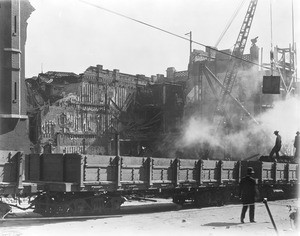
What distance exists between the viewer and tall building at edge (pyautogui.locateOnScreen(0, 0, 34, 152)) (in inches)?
883

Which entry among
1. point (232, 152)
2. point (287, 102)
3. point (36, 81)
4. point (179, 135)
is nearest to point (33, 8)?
point (36, 81)

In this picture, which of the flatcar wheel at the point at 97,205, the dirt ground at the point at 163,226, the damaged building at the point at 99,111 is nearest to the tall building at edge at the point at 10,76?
the damaged building at the point at 99,111

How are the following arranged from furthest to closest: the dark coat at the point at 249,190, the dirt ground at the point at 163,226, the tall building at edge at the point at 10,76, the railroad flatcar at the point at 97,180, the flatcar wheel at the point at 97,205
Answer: the tall building at edge at the point at 10,76 < the flatcar wheel at the point at 97,205 < the dark coat at the point at 249,190 < the railroad flatcar at the point at 97,180 < the dirt ground at the point at 163,226

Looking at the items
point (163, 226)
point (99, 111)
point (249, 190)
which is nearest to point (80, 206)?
point (163, 226)

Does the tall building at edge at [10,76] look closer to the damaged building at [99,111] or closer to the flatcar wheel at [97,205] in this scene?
the damaged building at [99,111]

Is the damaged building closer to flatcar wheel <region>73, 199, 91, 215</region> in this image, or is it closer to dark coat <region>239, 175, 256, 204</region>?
flatcar wheel <region>73, 199, 91, 215</region>

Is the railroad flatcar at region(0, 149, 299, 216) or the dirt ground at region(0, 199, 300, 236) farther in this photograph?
the railroad flatcar at region(0, 149, 299, 216)

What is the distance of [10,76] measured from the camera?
22.5 metres

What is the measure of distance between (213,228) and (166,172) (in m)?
3.87

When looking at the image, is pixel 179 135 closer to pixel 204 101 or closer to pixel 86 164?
pixel 204 101

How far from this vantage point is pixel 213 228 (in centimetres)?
1075

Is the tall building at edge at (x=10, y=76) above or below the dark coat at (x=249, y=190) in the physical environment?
above

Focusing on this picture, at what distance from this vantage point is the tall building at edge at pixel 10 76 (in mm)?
22422

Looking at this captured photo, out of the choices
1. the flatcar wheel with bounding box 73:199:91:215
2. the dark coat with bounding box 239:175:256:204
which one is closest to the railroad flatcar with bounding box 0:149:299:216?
the flatcar wheel with bounding box 73:199:91:215
